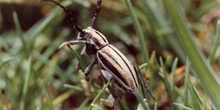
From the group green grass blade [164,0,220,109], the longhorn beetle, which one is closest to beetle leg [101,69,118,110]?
the longhorn beetle

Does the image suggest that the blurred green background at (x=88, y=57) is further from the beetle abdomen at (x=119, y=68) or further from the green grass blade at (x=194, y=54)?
the green grass blade at (x=194, y=54)

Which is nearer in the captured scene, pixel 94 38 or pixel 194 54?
pixel 194 54

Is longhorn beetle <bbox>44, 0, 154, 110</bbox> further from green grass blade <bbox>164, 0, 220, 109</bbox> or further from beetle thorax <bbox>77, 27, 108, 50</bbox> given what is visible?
green grass blade <bbox>164, 0, 220, 109</bbox>

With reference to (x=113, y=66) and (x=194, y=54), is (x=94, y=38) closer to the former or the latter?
(x=113, y=66)

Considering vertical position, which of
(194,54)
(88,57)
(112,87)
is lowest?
(88,57)

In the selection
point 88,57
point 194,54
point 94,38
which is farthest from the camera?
point 88,57

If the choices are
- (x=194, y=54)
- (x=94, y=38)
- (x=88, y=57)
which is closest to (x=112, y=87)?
(x=94, y=38)

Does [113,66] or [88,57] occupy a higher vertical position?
[113,66]

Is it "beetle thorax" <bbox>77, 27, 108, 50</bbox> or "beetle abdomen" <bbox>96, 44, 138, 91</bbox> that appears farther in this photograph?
"beetle thorax" <bbox>77, 27, 108, 50</bbox>
